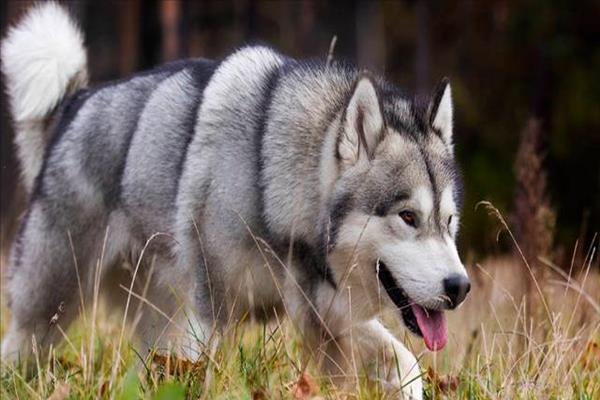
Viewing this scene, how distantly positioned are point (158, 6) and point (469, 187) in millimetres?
8127

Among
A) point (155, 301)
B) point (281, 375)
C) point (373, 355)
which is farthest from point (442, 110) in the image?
point (155, 301)

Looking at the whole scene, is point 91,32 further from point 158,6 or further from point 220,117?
point 220,117

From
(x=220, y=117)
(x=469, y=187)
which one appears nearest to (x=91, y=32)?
(x=469, y=187)

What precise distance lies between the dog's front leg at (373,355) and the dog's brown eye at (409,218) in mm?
480

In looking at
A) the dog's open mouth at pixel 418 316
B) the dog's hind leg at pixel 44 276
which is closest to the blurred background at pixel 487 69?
the dog's hind leg at pixel 44 276

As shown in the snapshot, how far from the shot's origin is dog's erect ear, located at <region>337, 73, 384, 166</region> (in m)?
4.46

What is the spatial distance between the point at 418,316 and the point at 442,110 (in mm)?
962

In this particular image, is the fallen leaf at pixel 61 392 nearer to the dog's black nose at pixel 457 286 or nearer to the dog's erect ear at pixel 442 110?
the dog's black nose at pixel 457 286

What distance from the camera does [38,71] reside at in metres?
5.84

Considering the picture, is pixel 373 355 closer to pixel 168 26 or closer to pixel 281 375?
pixel 281 375

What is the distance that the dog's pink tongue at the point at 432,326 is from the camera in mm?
4320

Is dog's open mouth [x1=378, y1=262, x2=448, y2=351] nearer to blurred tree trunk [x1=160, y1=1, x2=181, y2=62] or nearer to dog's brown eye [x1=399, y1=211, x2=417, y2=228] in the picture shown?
dog's brown eye [x1=399, y1=211, x2=417, y2=228]

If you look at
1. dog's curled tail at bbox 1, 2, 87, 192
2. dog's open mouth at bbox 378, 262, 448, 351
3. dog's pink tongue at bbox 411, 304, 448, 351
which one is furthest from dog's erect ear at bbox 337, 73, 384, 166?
dog's curled tail at bbox 1, 2, 87, 192

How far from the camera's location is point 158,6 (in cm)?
2077
